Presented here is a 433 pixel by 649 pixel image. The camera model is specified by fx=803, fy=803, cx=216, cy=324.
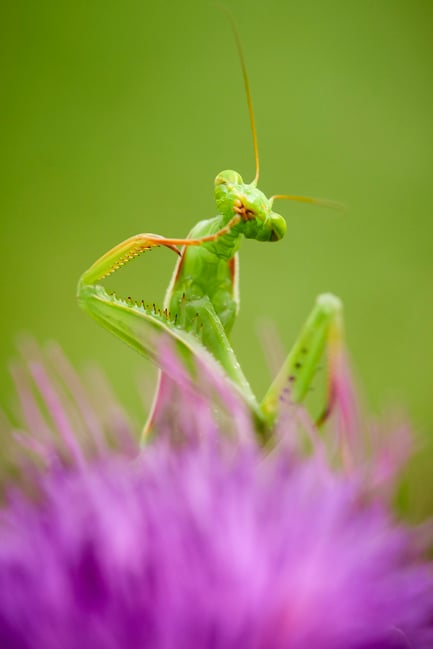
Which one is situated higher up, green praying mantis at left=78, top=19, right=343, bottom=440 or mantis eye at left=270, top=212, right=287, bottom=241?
mantis eye at left=270, top=212, right=287, bottom=241

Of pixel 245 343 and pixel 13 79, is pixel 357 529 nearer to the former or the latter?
pixel 245 343

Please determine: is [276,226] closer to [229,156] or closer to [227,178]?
[227,178]

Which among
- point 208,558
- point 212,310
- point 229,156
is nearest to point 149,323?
point 212,310

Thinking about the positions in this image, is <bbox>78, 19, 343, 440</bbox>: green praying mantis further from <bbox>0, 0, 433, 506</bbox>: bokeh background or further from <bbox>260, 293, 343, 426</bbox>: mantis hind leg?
<bbox>0, 0, 433, 506</bbox>: bokeh background

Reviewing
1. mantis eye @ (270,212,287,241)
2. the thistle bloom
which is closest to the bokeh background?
mantis eye @ (270,212,287,241)

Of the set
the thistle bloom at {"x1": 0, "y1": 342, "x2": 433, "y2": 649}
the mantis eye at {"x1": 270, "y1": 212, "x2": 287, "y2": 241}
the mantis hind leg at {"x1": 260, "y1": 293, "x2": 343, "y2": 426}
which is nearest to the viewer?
the thistle bloom at {"x1": 0, "y1": 342, "x2": 433, "y2": 649}

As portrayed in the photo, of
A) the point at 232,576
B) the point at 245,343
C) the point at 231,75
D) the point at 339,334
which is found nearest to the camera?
the point at 232,576

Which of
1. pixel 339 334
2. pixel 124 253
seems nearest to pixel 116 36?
pixel 124 253
